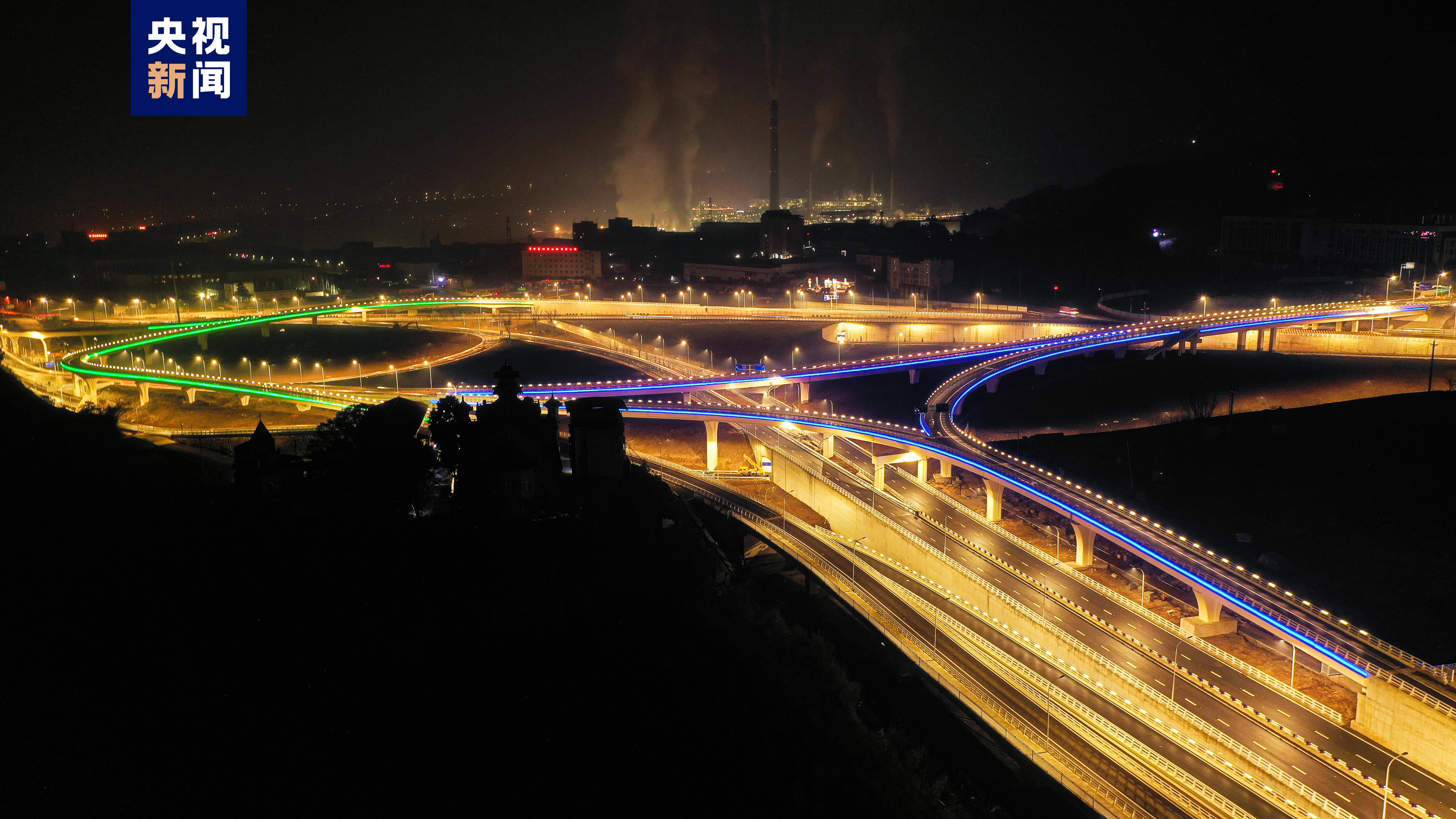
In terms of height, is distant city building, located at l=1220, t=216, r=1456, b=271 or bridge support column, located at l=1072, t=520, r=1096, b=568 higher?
distant city building, located at l=1220, t=216, r=1456, b=271

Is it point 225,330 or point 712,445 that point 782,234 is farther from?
point 712,445

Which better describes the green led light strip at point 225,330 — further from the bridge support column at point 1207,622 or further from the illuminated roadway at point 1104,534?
the bridge support column at point 1207,622

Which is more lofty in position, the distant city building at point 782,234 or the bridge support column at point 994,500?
the distant city building at point 782,234

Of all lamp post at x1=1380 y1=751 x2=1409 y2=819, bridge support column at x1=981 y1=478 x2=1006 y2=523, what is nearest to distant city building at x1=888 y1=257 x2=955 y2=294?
bridge support column at x1=981 y1=478 x2=1006 y2=523

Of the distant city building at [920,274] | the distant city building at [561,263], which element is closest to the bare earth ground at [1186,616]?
the distant city building at [920,274]

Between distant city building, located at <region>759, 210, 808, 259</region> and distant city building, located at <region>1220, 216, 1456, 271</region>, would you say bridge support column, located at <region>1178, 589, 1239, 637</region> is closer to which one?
distant city building, located at <region>1220, 216, 1456, 271</region>

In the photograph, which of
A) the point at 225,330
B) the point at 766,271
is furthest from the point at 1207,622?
the point at 225,330
